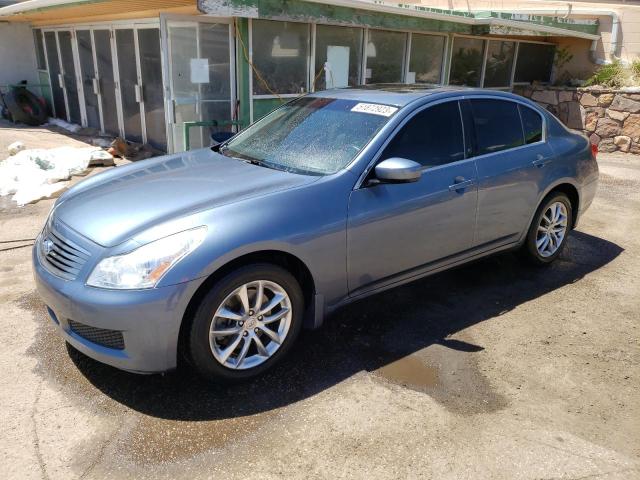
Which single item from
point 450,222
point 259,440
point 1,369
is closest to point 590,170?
point 450,222

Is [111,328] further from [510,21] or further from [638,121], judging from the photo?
[638,121]

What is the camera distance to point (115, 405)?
9.91 feet

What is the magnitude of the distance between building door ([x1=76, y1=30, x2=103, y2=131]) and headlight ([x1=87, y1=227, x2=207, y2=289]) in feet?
30.1

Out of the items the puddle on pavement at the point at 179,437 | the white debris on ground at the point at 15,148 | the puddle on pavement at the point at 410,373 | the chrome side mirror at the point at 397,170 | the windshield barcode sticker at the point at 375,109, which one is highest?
the windshield barcode sticker at the point at 375,109

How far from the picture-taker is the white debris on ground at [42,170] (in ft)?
23.5

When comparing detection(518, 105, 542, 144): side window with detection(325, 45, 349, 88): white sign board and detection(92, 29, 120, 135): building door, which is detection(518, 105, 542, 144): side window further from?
detection(92, 29, 120, 135): building door

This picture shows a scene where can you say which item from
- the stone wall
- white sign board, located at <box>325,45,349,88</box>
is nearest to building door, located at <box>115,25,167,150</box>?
white sign board, located at <box>325,45,349,88</box>

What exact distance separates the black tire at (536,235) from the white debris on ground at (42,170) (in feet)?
19.2

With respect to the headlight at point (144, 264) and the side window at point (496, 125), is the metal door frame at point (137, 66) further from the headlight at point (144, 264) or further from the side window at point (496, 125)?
the headlight at point (144, 264)

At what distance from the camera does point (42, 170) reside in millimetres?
8031

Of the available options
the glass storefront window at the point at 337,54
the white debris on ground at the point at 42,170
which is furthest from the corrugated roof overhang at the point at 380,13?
the white debris on ground at the point at 42,170

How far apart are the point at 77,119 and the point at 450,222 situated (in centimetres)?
1107

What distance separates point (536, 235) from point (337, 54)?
18.5 ft

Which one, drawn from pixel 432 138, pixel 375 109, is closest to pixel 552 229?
pixel 432 138
